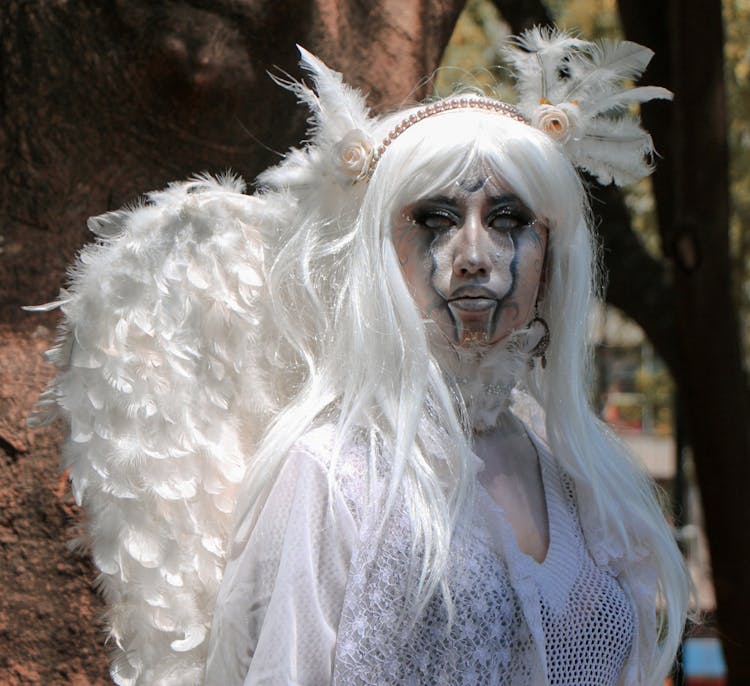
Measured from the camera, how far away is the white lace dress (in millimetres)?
1717

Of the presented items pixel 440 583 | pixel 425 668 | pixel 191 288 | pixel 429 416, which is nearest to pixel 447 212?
pixel 429 416

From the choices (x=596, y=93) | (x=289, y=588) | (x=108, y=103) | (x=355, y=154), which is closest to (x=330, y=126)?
(x=355, y=154)

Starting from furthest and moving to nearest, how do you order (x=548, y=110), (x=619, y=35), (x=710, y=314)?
(x=619, y=35) → (x=710, y=314) → (x=548, y=110)

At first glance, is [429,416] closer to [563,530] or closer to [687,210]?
[563,530]

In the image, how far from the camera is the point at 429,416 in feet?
6.31

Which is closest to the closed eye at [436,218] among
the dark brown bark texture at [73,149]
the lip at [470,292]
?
the lip at [470,292]

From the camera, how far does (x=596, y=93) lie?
214cm

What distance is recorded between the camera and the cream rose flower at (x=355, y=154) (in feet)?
6.52

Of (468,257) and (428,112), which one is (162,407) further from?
(428,112)

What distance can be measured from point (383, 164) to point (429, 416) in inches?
17.9

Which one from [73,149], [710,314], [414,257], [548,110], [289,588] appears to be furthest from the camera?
[710,314]

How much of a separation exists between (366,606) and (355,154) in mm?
792

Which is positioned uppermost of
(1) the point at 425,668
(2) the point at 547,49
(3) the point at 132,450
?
(2) the point at 547,49

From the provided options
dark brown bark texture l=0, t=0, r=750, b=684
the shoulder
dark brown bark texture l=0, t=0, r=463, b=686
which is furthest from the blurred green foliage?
the shoulder
